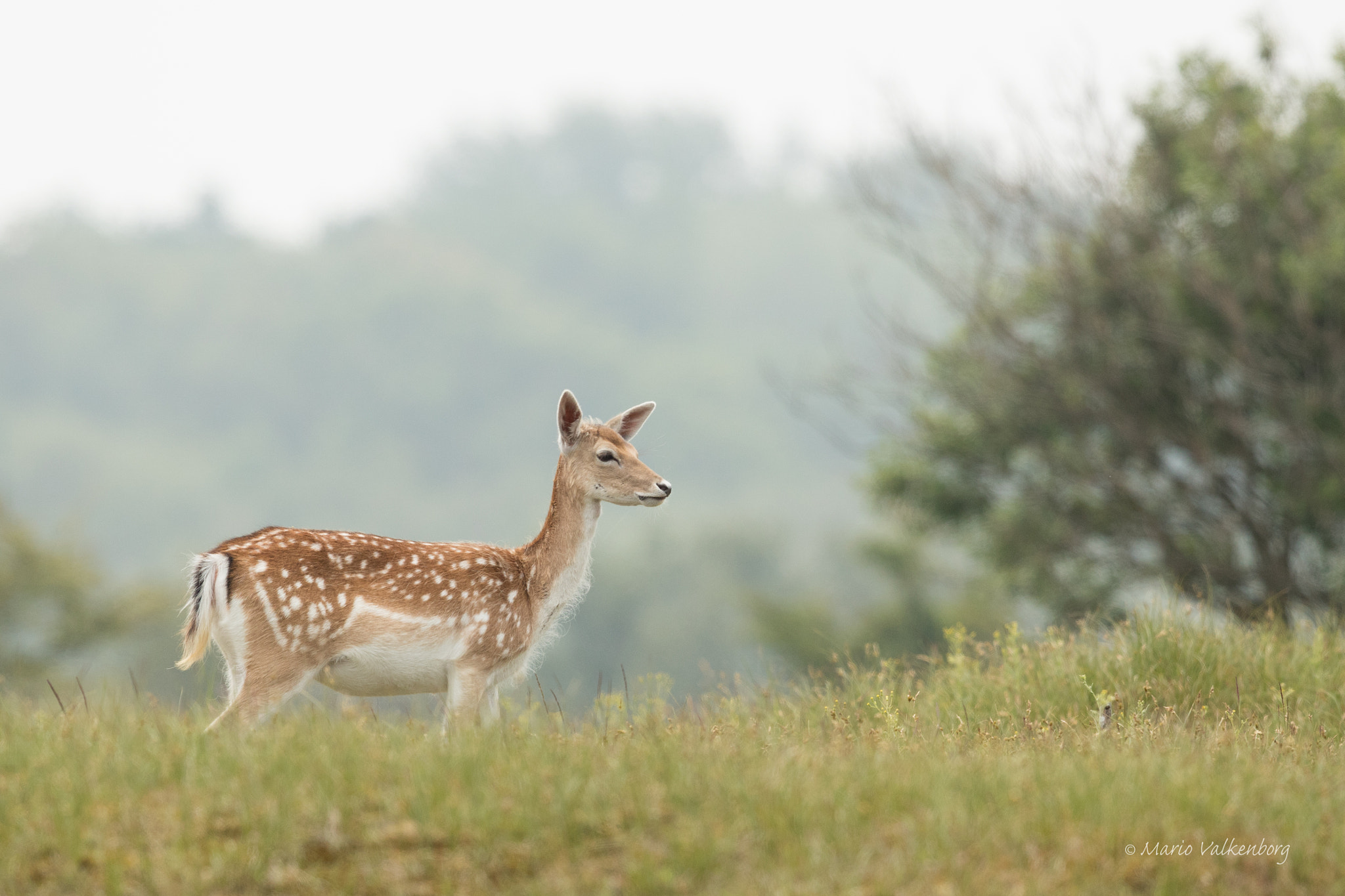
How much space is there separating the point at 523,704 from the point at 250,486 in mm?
159708

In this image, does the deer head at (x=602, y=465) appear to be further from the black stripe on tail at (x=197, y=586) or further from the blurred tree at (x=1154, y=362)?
the blurred tree at (x=1154, y=362)

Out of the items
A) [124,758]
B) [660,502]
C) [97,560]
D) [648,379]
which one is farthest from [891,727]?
[648,379]

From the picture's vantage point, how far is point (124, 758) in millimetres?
5711

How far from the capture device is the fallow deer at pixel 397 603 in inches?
277

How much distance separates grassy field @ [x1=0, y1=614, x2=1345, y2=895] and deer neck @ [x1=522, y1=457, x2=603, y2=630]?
5.18ft

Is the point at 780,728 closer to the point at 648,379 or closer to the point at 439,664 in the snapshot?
the point at 439,664

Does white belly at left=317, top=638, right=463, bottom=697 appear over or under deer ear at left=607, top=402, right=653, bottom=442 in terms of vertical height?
under

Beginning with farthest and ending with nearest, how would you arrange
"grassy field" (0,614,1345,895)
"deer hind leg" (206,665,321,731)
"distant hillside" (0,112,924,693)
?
"distant hillside" (0,112,924,693), "deer hind leg" (206,665,321,731), "grassy field" (0,614,1345,895)

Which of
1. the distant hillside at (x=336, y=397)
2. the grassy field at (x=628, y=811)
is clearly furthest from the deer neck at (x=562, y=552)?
the distant hillside at (x=336, y=397)

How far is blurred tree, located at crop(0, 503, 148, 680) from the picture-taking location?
32.7m

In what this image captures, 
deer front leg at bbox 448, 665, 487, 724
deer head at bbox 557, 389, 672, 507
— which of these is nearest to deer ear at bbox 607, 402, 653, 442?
deer head at bbox 557, 389, 672, 507

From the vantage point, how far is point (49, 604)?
33.4m

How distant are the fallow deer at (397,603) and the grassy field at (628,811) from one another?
0.58m

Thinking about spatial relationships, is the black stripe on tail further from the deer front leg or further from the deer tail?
the deer front leg
